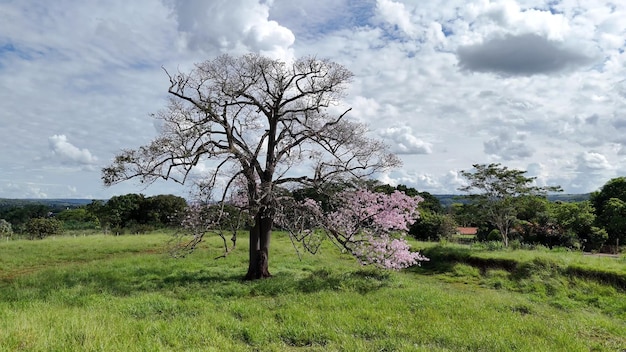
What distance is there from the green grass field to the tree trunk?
0.65 meters

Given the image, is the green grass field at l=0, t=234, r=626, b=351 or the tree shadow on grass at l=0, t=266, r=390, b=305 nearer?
the green grass field at l=0, t=234, r=626, b=351

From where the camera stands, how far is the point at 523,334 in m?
8.30

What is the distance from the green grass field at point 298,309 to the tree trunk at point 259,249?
0.65m

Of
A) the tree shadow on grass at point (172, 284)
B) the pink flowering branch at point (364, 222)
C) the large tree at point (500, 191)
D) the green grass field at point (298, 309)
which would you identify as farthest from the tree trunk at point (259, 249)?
the large tree at point (500, 191)

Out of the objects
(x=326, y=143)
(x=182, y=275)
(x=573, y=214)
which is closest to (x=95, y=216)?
(x=182, y=275)

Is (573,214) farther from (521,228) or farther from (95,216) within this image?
(95,216)

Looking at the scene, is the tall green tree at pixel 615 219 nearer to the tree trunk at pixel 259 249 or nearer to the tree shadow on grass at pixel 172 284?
the tree shadow on grass at pixel 172 284

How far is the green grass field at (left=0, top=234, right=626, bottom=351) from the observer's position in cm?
695

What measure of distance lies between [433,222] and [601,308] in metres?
28.1

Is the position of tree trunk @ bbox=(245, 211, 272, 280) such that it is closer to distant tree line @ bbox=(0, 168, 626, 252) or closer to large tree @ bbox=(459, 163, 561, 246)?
distant tree line @ bbox=(0, 168, 626, 252)

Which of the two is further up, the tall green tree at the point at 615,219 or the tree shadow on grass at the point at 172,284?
the tall green tree at the point at 615,219

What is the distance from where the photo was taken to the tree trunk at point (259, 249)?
15.7 metres

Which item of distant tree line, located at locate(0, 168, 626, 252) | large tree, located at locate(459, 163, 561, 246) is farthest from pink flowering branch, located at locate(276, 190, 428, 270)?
large tree, located at locate(459, 163, 561, 246)

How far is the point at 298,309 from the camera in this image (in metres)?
9.79
